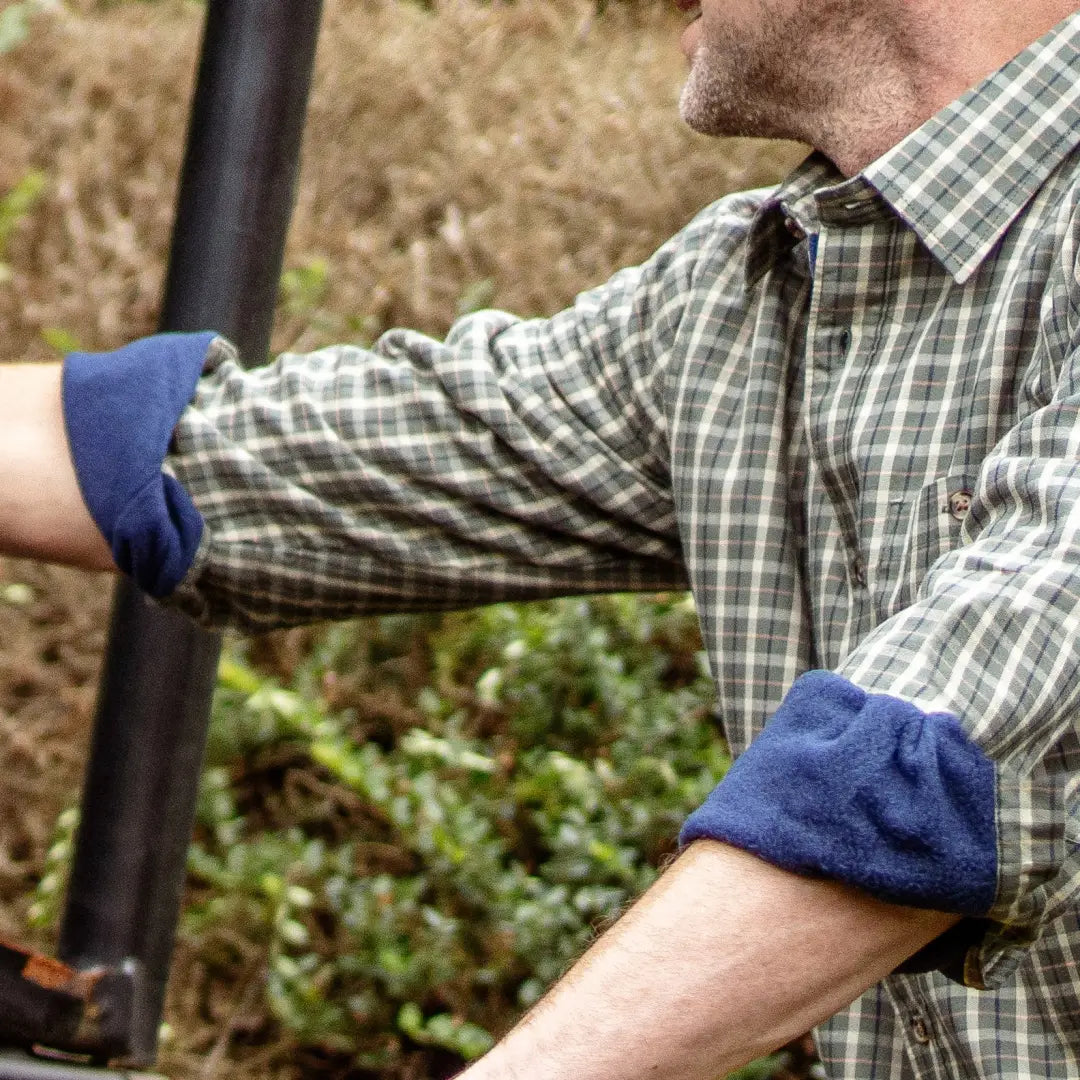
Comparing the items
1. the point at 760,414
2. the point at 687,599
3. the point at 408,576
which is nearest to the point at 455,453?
the point at 408,576

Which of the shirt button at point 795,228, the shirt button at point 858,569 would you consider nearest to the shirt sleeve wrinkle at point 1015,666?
the shirt button at point 858,569

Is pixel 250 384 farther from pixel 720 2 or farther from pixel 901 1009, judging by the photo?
pixel 901 1009

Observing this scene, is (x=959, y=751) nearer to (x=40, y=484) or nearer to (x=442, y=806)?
(x=40, y=484)

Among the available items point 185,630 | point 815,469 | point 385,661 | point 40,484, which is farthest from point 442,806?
point 815,469

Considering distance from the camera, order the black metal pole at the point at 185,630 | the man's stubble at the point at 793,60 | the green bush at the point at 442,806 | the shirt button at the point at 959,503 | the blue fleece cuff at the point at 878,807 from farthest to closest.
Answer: the green bush at the point at 442,806 → the black metal pole at the point at 185,630 → the man's stubble at the point at 793,60 → the shirt button at the point at 959,503 → the blue fleece cuff at the point at 878,807

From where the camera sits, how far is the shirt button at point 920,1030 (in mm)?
1495

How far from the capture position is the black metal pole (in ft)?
7.23

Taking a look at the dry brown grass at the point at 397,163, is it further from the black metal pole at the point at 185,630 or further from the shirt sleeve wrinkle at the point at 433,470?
the shirt sleeve wrinkle at the point at 433,470

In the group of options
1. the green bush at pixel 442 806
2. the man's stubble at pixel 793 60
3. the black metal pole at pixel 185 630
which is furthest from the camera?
the green bush at pixel 442 806

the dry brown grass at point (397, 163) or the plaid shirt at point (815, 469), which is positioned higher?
the dry brown grass at point (397, 163)

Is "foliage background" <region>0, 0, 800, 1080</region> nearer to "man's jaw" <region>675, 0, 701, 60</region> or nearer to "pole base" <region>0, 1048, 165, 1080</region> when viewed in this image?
"pole base" <region>0, 1048, 165, 1080</region>

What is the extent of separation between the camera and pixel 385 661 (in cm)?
311

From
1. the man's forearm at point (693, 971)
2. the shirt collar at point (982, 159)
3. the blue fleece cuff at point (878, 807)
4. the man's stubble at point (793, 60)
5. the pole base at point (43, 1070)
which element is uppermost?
the man's stubble at point (793, 60)

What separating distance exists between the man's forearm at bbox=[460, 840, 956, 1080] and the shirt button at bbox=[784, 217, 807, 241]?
75 cm
